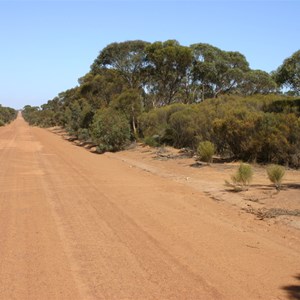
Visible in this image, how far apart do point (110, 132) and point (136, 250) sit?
2836 centimetres

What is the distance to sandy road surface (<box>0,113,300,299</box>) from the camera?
235 inches

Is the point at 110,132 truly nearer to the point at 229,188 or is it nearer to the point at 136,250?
the point at 229,188

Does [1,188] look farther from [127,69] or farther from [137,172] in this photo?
[127,69]

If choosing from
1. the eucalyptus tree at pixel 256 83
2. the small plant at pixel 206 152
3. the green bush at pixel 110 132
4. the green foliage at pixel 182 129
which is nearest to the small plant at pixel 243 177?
the small plant at pixel 206 152

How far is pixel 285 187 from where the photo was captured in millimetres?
14312

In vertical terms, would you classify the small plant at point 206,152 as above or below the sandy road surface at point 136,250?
above

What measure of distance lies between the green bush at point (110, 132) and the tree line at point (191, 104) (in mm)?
76

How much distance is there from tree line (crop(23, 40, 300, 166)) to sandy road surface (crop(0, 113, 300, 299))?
9936 mm

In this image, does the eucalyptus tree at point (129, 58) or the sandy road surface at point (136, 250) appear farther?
the eucalyptus tree at point (129, 58)

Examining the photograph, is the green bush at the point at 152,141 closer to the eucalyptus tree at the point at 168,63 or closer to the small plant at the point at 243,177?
the eucalyptus tree at the point at 168,63

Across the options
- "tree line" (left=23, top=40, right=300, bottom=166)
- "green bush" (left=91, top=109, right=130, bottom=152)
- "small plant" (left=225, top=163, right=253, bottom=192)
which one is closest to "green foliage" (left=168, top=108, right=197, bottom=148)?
"tree line" (left=23, top=40, right=300, bottom=166)

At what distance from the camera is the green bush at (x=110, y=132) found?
3588cm

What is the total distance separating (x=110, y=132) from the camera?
117 feet

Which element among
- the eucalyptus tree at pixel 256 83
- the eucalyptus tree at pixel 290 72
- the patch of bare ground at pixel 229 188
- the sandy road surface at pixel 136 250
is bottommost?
the sandy road surface at pixel 136 250
